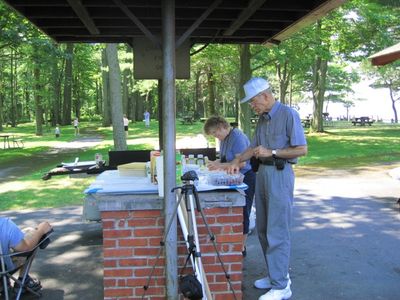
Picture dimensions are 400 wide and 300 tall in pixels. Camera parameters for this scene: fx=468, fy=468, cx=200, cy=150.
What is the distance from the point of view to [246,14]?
4504mm

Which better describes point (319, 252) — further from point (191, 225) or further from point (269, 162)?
point (191, 225)

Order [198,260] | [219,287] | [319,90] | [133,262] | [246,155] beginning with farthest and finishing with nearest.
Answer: [319,90] → [246,155] → [219,287] → [133,262] → [198,260]

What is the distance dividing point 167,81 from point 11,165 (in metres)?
15.1

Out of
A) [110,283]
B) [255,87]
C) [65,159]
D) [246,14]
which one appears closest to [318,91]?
[65,159]

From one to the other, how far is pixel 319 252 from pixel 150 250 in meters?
2.56

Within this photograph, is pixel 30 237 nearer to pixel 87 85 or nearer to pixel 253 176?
pixel 253 176

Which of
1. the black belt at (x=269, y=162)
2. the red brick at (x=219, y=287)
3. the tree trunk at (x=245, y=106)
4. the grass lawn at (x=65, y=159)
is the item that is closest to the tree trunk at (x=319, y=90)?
the grass lawn at (x=65, y=159)

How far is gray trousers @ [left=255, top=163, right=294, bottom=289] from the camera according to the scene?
13.8 ft

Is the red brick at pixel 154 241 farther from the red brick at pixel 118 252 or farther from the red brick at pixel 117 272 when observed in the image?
the red brick at pixel 117 272

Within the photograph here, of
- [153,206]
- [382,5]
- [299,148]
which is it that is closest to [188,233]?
[153,206]

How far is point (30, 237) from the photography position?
428cm

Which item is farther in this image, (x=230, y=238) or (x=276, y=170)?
(x=276, y=170)

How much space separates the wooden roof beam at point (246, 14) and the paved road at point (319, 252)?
2666mm

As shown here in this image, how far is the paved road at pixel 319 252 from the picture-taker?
4625mm
